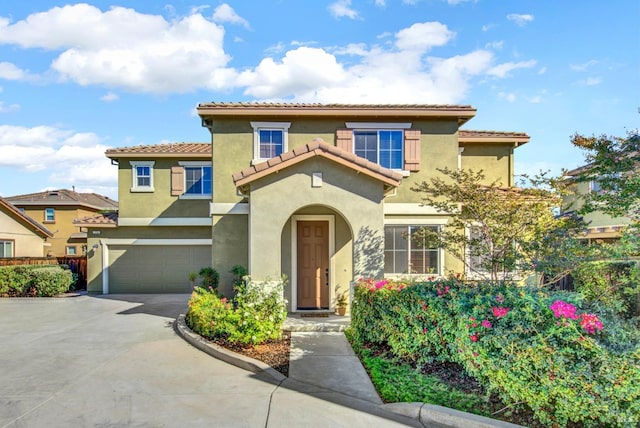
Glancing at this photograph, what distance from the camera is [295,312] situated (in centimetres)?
1098

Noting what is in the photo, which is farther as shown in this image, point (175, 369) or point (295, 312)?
point (295, 312)

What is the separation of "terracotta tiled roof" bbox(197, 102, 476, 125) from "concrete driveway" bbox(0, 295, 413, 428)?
6.76 meters

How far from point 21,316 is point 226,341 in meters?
8.92

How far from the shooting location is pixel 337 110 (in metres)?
12.1

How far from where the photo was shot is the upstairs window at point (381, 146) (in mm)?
12289

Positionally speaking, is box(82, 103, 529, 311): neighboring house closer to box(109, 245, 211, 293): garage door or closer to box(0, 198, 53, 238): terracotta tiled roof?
box(109, 245, 211, 293): garage door

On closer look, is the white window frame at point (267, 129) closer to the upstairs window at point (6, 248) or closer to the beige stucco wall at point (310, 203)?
the beige stucco wall at point (310, 203)

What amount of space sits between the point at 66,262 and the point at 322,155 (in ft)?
51.8

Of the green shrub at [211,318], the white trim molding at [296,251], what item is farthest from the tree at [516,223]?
the green shrub at [211,318]

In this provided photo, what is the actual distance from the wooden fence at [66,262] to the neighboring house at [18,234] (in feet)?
8.90

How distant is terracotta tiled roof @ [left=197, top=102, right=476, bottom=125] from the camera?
39.4 ft

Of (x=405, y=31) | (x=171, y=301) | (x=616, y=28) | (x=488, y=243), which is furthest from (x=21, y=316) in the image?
(x=616, y=28)

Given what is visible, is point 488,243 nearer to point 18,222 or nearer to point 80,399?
point 80,399

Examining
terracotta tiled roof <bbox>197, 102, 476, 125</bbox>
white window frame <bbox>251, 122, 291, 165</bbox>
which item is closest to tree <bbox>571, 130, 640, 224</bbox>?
terracotta tiled roof <bbox>197, 102, 476, 125</bbox>
